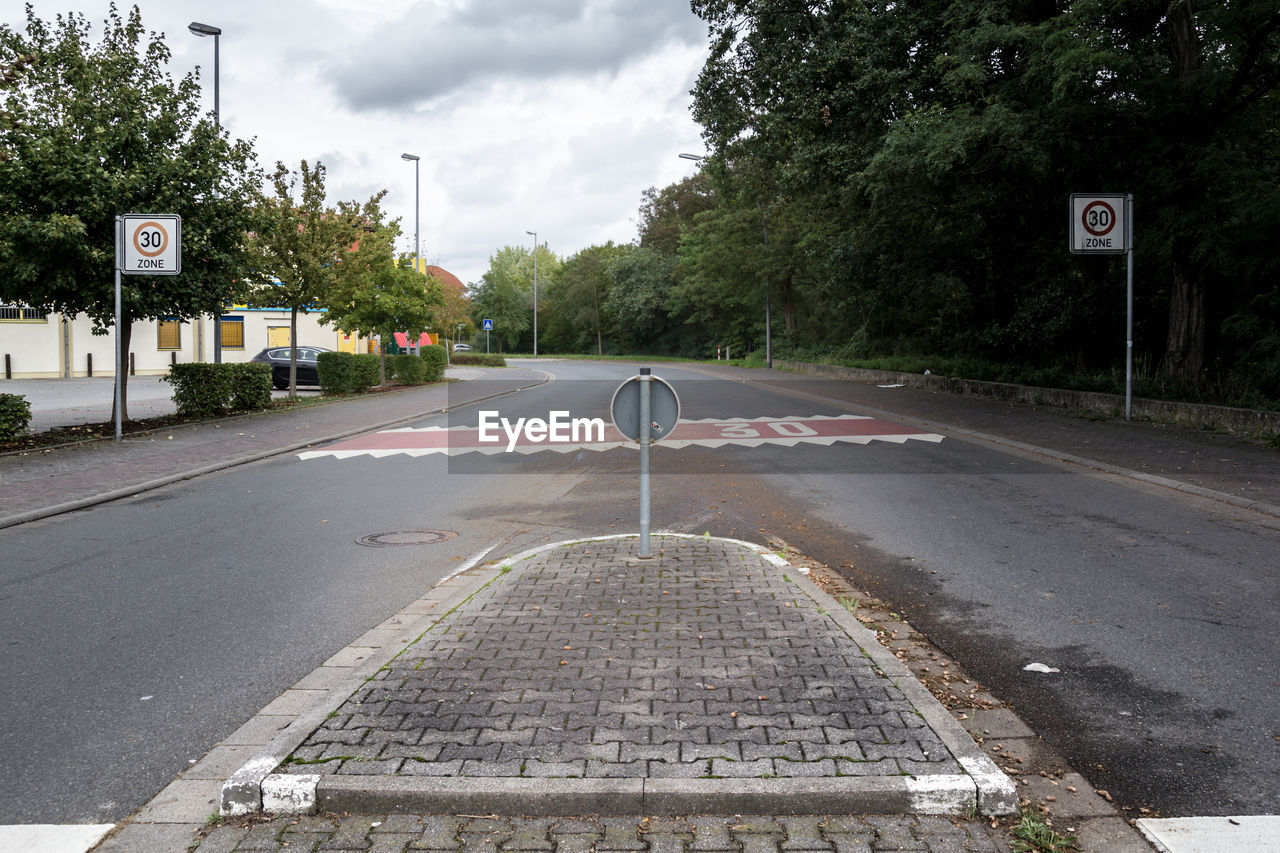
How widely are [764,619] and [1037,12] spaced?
58.4ft

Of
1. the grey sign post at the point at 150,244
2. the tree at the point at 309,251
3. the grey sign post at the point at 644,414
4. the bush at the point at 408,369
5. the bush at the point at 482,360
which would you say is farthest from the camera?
the bush at the point at 482,360

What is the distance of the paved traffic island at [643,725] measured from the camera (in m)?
3.08

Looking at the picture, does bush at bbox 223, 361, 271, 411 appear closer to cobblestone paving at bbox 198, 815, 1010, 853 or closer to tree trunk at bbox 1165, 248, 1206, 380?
cobblestone paving at bbox 198, 815, 1010, 853

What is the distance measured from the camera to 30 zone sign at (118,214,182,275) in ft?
47.6

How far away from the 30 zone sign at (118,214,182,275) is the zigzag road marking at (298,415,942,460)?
12.7 ft

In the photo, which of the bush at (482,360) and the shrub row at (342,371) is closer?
the shrub row at (342,371)

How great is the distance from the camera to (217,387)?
1905 centimetres

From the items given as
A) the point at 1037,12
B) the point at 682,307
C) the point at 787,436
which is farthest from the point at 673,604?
the point at 682,307

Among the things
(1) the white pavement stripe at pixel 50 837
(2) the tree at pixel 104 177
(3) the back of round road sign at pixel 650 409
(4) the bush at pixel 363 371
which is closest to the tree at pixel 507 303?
(4) the bush at pixel 363 371

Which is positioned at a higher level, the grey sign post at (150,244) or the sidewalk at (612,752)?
the grey sign post at (150,244)

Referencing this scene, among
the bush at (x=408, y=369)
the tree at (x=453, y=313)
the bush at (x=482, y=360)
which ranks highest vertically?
the tree at (x=453, y=313)

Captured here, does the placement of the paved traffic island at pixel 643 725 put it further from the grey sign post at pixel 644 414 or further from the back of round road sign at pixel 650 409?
the back of round road sign at pixel 650 409

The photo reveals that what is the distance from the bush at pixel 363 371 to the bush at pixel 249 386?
618cm

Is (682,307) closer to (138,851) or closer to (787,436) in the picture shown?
(787,436)
